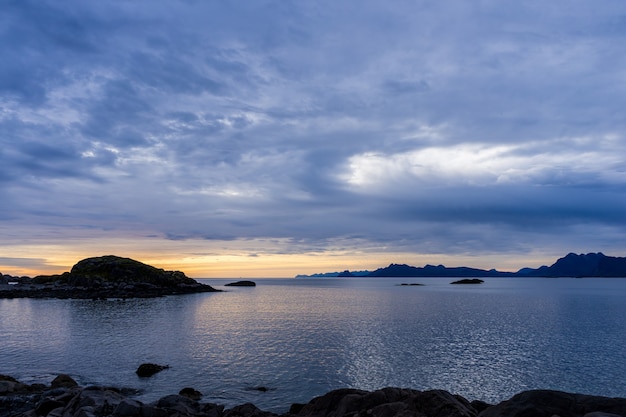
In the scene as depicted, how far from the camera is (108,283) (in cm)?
16912

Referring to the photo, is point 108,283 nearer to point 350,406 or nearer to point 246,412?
point 246,412

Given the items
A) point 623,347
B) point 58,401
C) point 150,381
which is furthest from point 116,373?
point 623,347

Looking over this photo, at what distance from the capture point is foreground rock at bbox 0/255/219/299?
15850cm

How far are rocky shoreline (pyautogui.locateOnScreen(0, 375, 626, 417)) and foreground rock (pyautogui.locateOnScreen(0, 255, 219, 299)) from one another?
137 m

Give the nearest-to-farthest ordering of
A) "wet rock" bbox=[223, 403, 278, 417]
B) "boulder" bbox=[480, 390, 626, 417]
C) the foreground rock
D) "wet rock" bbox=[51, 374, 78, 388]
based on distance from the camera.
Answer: "boulder" bbox=[480, 390, 626, 417], "wet rock" bbox=[223, 403, 278, 417], "wet rock" bbox=[51, 374, 78, 388], the foreground rock

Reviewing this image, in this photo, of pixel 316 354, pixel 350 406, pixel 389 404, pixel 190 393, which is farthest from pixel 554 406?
pixel 316 354

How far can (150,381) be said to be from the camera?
37125 millimetres

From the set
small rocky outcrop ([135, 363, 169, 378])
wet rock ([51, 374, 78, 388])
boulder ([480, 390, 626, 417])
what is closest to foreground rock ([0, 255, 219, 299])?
small rocky outcrop ([135, 363, 169, 378])

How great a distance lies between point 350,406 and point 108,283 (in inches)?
6800

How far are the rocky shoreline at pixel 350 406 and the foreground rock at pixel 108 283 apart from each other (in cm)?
13672

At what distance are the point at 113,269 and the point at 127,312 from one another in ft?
324

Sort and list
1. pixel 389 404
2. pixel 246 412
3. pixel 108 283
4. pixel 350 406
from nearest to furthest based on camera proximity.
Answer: pixel 389 404
pixel 350 406
pixel 246 412
pixel 108 283

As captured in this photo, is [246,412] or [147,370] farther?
[147,370]

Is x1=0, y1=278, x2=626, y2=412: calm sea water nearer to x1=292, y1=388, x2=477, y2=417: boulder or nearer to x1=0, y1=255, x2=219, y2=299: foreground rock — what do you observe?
x1=292, y1=388, x2=477, y2=417: boulder
